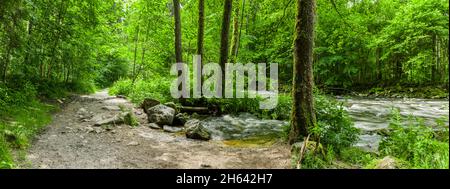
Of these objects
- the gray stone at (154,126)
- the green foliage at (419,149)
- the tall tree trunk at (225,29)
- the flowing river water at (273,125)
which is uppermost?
the tall tree trunk at (225,29)

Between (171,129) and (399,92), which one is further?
(399,92)

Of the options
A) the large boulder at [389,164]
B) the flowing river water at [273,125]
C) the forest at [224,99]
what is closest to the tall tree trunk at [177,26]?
the forest at [224,99]

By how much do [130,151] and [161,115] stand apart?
13.2 ft

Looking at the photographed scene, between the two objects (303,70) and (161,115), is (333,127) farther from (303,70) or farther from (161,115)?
(161,115)

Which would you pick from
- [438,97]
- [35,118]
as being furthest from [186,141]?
[438,97]

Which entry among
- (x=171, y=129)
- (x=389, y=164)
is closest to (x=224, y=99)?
(x=171, y=129)

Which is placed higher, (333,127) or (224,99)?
(224,99)

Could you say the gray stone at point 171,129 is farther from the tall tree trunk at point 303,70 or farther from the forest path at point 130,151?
the tall tree trunk at point 303,70

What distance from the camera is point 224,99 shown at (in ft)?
44.2

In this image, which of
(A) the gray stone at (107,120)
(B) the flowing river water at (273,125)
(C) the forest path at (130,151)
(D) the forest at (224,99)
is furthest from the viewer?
(B) the flowing river water at (273,125)

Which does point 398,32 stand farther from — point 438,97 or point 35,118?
point 35,118

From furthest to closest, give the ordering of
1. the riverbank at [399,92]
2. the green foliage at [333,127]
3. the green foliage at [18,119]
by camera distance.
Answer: the riverbank at [399,92], the green foliage at [333,127], the green foliage at [18,119]

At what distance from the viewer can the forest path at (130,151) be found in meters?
5.79

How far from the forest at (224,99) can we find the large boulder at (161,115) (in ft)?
0.41
